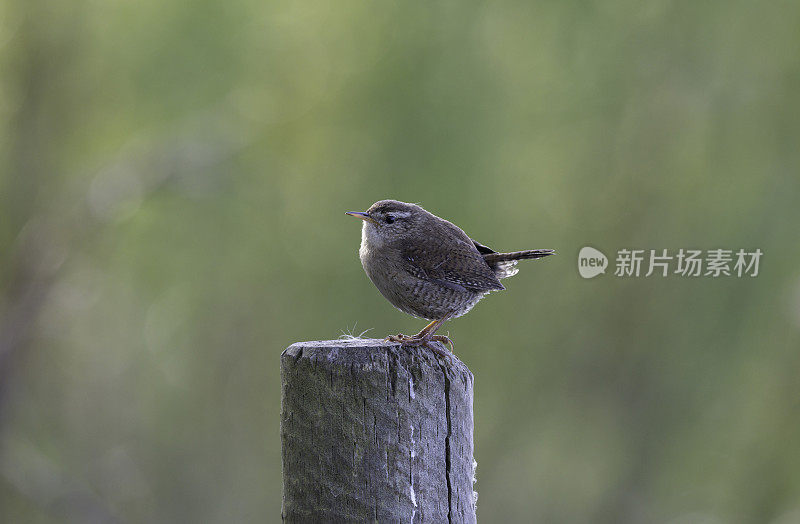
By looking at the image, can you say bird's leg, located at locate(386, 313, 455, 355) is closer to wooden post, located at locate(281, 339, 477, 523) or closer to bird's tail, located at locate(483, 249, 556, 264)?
wooden post, located at locate(281, 339, 477, 523)

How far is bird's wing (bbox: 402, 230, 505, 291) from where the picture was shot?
2.76 m

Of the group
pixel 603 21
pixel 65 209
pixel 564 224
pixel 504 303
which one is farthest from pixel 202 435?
pixel 603 21

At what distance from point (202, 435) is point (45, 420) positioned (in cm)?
116

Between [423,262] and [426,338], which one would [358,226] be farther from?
[426,338]

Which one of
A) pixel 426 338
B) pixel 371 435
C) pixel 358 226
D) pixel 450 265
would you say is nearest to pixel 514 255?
pixel 450 265

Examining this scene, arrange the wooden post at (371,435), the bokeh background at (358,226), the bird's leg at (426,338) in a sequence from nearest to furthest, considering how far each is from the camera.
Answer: the wooden post at (371,435), the bird's leg at (426,338), the bokeh background at (358,226)

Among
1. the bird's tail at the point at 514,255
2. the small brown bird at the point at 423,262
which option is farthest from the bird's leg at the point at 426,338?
the bird's tail at the point at 514,255

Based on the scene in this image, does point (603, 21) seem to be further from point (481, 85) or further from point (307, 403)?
point (307, 403)

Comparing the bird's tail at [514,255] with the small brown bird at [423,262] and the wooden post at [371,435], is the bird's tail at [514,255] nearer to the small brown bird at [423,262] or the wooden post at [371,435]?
the small brown bird at [423,262]

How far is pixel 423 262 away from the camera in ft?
9.10

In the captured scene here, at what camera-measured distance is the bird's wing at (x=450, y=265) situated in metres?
2.76

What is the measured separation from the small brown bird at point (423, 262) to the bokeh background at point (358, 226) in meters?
2.59

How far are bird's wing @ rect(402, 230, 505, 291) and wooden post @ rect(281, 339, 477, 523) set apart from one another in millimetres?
910

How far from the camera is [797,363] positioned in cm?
548
